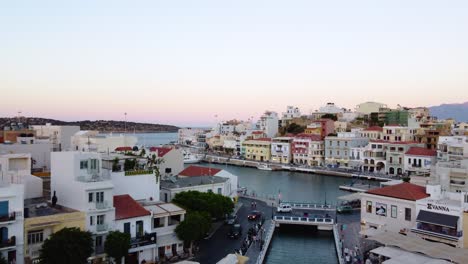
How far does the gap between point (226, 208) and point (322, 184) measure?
1172 inches

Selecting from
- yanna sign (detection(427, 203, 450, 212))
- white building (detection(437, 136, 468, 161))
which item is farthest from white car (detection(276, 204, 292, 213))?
white building (detection(437, 136, 468, 161))

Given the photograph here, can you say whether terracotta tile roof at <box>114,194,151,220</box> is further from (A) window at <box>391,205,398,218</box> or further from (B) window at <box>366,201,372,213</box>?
(A) window at <box>391,205,398,218</box>

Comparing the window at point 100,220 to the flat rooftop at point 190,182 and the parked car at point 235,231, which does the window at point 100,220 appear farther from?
the flat rooftop at point 190,182

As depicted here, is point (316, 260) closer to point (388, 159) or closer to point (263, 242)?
point (263, 242)

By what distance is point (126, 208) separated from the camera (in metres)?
23.2

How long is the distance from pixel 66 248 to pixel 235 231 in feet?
40.2

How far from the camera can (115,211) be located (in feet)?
73.7

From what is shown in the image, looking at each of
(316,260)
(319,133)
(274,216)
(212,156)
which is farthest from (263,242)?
(212,156)

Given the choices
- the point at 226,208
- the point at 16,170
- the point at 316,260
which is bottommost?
the point at 316,260

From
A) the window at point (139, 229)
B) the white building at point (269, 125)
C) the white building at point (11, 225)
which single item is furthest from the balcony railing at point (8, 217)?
the white building at point (269, 125)

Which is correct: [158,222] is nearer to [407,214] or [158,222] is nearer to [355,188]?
[407,214]

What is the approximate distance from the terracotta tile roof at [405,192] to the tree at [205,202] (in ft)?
28.4

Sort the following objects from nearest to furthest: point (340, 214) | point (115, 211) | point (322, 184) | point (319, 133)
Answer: point (115, 211) → point (340, 214) → point (322, 184) → point (319, 133)

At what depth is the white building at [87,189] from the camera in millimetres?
21312
